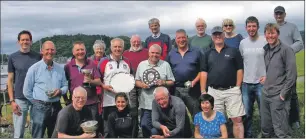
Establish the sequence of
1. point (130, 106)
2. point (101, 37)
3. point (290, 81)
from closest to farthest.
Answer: point (290, 81)
point (130, 106)
point (101, 37)

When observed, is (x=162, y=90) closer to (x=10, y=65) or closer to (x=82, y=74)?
(x=82, y=74)

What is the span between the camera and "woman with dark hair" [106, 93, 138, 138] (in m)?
6.89

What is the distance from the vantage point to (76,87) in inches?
268

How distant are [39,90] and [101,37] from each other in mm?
1870

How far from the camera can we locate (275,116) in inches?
258

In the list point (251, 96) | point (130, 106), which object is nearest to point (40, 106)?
point (130, 106)

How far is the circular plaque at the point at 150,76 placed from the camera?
7156mm

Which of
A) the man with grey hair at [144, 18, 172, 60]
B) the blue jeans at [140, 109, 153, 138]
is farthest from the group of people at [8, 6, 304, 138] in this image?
the man with grey hair at [144, 18, 172, 60]

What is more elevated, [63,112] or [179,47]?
[179,47]

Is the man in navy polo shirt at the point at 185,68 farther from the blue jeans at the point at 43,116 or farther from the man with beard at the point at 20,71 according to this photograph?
the man with beard at the point at 20,71

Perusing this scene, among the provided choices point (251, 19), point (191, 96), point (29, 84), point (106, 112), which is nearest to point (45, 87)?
point (29, 84)

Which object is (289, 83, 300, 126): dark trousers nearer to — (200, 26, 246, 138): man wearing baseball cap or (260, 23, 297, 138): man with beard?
(260, 23, 297, 138): man with beard

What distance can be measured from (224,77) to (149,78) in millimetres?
1265

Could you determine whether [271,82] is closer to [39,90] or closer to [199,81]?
[199,81]
